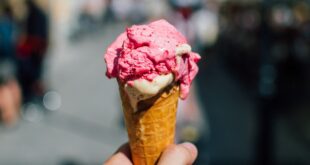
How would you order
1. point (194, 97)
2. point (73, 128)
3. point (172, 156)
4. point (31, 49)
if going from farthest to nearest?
point (31, 49)
point (73, 128)
point (194, 97)
point (172, 156)

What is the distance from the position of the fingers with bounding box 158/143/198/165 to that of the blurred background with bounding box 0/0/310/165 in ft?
12.1

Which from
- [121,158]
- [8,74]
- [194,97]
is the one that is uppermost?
[121,158]

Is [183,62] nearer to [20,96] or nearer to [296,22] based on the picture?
[20,96]

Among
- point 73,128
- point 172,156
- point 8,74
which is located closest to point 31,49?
point 8,74

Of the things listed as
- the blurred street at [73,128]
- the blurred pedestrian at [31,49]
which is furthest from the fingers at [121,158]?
the blurred pedestrian at [31,49]

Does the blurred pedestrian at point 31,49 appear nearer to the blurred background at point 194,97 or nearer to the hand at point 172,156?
the blurred background at point 194,97

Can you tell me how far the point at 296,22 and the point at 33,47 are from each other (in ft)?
13.6

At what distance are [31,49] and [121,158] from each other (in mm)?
6852

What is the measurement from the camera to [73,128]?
813 cm

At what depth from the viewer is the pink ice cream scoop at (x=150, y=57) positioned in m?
1.95

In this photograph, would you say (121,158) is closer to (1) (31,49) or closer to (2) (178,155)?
(2) (178,155)

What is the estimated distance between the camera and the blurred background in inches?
243

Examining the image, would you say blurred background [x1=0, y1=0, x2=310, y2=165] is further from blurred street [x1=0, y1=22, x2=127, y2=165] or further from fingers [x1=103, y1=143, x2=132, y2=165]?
fingers [x1=103, y1=143, x2=132, y2=165]

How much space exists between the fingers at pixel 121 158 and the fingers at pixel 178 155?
0.14 meters
